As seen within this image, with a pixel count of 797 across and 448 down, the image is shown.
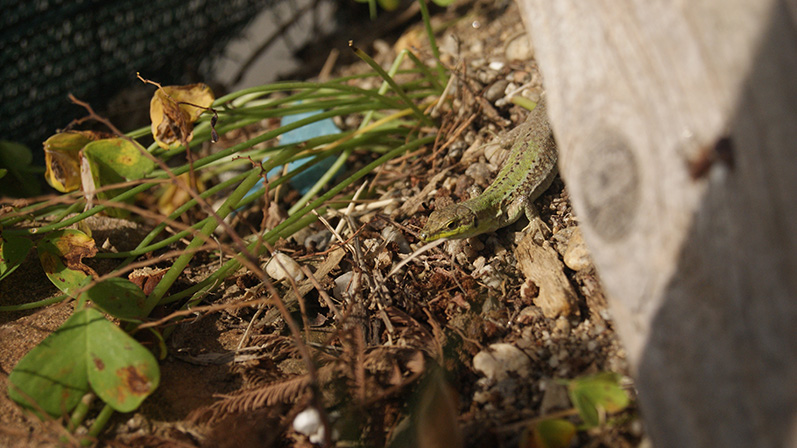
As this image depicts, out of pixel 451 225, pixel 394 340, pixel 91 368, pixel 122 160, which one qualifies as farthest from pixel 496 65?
pixel 91 368

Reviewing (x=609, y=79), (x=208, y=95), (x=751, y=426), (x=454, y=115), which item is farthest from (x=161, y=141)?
(x=751, y=426)

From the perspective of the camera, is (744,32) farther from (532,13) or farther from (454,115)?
(454,115)

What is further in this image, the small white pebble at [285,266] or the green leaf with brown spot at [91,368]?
the small white pebble at [285,266]

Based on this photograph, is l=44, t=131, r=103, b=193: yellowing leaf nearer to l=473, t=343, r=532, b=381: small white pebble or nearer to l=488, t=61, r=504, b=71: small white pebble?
l=473, t=343, r=532, b=381: small white pebble

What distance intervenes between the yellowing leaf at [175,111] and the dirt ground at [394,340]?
2.30 ft

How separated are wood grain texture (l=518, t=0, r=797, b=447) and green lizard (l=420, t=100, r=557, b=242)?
3.70 ft

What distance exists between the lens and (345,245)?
259 centimetres

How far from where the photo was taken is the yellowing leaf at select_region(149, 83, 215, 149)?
8.79ft

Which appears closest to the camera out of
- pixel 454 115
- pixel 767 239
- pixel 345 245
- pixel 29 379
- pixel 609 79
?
pixel 767 239

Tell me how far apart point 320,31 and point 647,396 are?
4.90m

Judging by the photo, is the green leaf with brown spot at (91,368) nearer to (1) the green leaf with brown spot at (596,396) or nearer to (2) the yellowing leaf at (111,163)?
(2) the yellowing leaf at (111,163)

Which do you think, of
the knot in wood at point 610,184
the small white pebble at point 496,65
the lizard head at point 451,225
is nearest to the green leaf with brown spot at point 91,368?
the lizard head at point 451,225

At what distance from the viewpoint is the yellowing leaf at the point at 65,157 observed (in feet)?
9.14

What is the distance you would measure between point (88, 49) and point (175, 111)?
1.86 meters
